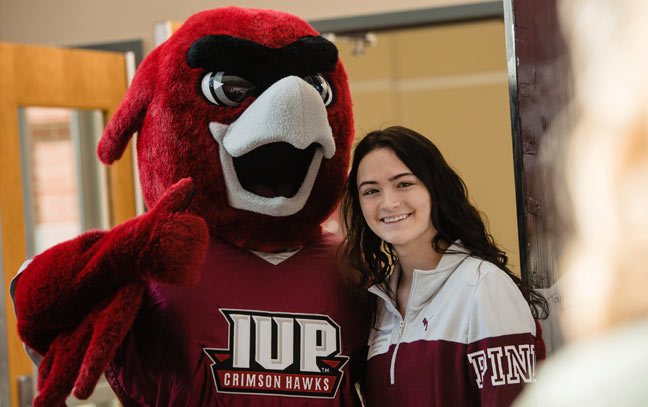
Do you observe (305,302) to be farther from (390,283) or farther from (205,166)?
(205,166)

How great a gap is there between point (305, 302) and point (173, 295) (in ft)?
0.79

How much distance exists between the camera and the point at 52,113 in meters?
2.40

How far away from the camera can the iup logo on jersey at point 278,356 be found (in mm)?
1266

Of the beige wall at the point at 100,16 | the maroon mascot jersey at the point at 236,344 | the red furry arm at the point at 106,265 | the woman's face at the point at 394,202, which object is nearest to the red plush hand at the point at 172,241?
A: the red furry arm at the point at 106,265

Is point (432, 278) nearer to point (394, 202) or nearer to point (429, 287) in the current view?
point (429, 287)

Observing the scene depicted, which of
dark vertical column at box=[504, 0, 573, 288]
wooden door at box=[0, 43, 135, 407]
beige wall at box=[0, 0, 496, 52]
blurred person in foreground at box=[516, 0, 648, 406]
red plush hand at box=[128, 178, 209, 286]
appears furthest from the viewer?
beige wall at box=[0, 0, 496, 52]

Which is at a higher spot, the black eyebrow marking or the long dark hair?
the black eyebrow marking

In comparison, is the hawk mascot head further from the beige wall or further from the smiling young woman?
the beige wall

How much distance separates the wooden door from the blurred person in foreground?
190 cm

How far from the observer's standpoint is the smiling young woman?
1123 millimetres

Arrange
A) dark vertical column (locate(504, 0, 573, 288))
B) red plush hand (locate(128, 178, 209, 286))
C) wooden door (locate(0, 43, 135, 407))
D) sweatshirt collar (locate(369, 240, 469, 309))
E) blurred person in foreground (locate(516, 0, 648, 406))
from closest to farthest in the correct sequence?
blurred person in foreground (locate(516, 0, 648, 406))
dark vertical column (locate(504, 0, 573, 288))
red plush hand (locate(128, 178, 209, 286))
sweatshirt collar (locate(369, 240, 469, 309))
wooden door (locate(0, 43, 135, 407))

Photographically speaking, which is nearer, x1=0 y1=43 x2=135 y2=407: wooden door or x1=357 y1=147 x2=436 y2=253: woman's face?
x1=357 y1=147 x2=436 y2=253: woman's face

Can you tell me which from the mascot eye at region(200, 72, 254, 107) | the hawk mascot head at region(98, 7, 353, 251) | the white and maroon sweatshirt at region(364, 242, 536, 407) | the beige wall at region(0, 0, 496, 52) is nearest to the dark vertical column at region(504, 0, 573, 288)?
the white and maroon sweatshirt at region(364, 242, 536, 407)

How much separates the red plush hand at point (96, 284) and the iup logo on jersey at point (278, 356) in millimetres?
197
